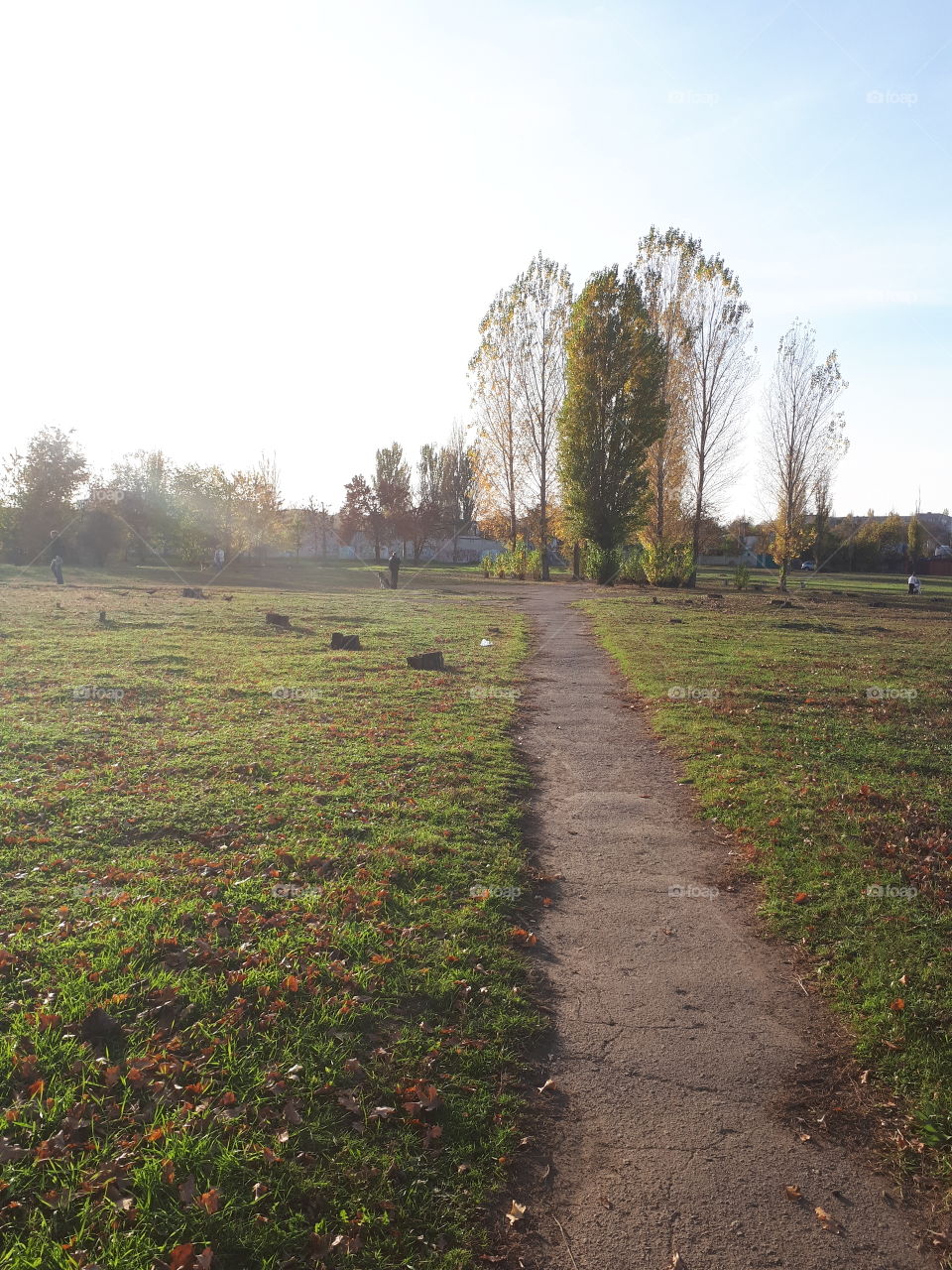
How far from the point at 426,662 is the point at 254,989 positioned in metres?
10.3

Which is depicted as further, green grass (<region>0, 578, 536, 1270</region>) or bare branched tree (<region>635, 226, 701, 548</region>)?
bare branched tree (<region>635, 226, 701, 548</region>)

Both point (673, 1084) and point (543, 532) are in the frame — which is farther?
point (543, 532)

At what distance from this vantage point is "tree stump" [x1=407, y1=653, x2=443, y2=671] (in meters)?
14.5

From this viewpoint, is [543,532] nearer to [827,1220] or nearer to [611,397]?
[611,397]

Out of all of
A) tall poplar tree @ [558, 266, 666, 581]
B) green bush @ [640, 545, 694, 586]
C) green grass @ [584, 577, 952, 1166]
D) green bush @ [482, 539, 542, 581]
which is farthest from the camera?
green bush @ [482, 539, 542, 581]

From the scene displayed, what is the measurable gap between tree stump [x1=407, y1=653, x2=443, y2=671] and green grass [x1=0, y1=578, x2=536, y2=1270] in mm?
4233

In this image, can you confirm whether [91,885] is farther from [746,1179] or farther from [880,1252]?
[880,1252]

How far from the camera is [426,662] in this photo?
14594 millimetres

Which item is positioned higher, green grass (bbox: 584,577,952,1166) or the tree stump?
the tree stump

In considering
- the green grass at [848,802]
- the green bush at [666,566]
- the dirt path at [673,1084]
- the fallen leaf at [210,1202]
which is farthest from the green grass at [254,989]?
the green bush at [666,566]

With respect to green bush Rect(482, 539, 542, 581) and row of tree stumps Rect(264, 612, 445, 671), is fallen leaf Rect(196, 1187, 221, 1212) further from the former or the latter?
green bush Rect(482, 539, 542, 581)

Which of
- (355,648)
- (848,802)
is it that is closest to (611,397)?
(355,648)

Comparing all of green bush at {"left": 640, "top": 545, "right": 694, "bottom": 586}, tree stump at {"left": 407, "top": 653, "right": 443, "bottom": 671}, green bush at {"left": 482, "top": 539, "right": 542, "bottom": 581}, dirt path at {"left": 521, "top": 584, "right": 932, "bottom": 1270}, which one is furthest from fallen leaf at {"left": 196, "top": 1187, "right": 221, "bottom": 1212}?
green bush at {"left": 482, "top": 539, "right": 542, "bottom": 581}

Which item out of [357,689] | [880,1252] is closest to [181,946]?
Result: [880,1252]
